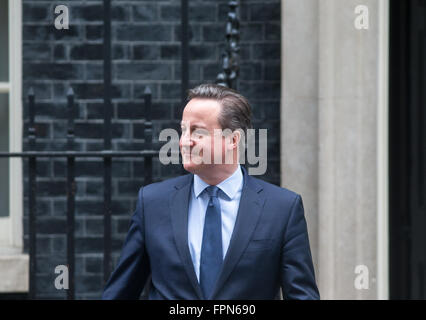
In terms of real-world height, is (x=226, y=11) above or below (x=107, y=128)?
above

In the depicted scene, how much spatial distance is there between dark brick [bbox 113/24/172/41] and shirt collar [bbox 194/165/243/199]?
2.94 meters

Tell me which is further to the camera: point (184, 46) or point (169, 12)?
point (169, 12)

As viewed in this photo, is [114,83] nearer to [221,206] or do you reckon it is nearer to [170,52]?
[170,52]

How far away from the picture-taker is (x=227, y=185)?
302 centimetres

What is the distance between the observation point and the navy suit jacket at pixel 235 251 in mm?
2898

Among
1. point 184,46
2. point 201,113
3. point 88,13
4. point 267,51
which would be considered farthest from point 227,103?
point 88,13

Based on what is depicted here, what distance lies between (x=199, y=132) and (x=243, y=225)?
360 mm

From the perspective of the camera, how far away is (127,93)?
585cm

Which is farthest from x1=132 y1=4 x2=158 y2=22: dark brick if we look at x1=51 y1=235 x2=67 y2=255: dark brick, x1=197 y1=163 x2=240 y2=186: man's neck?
x1=197 y1=163 x2=240 y2=186: man's neck

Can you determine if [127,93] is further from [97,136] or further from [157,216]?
[157,216]

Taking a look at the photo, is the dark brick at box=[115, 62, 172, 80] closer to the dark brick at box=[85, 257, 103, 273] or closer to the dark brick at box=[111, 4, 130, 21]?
the dark brick at box=[111, 4, 130, 21]

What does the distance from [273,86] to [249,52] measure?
0.29 m
